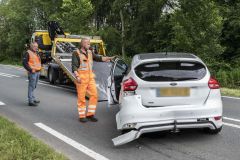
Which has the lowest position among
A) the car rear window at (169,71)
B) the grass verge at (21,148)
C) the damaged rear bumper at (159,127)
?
the grass verge at (21,148)

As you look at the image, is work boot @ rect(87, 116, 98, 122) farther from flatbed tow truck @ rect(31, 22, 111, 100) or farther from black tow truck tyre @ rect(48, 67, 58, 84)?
black tow truck tyre @ rect(48, 67, 58, 84)

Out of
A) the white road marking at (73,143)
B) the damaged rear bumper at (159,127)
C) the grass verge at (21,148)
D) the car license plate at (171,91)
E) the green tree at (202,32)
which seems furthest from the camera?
the green tree at (202,32)

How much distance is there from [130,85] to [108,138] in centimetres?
116

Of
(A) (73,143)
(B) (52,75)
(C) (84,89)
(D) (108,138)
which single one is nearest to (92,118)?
(C) (84,89)

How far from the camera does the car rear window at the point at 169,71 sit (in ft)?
22.3

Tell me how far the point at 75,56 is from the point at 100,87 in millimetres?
1694

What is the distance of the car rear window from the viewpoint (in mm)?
6793

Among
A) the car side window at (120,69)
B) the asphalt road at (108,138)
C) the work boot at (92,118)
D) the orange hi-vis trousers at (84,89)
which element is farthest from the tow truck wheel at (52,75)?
the orange hi-vis trousers at (84,89)

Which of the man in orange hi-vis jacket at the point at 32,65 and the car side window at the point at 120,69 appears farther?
the man in orange hi-vis jacket at the point at 32,65

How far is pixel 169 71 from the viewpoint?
22.4 ft

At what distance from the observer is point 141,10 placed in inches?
1148

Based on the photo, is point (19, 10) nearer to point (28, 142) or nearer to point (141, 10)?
point (141, 10)

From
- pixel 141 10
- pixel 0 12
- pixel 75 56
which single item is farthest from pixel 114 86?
pixel 0 12

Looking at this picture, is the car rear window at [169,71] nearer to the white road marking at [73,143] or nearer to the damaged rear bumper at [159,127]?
the damaged rear bumper at [159,127]
